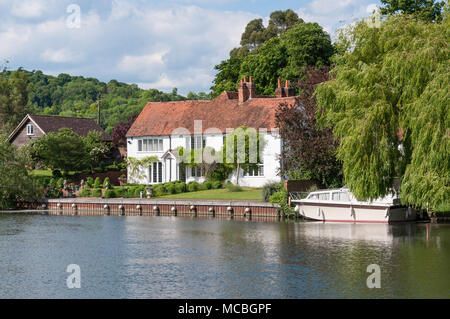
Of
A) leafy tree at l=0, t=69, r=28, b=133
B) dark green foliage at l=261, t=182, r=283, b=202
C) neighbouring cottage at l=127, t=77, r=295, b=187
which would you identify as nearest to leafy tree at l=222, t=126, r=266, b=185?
neighbouring cottage at l=127, t=77, r=295, b=187

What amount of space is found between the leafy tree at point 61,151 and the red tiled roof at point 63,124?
8254 mm

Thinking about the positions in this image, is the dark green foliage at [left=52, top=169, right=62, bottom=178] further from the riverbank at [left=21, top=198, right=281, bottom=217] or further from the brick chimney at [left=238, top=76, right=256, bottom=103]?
the brick chimney at [left=238, top=76, right=256, bottom=103]

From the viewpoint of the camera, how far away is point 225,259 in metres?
35.7

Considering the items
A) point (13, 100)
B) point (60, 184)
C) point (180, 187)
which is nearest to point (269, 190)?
point (180, 187)

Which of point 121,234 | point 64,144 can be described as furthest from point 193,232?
point 64,144

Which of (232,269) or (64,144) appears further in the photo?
(64,144)

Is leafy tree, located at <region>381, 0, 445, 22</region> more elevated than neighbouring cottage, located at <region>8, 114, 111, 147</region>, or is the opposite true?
leafy tree, located at <region>381, 0, 445, 22</region>

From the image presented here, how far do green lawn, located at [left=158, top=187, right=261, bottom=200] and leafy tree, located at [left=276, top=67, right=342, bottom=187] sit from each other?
388cm

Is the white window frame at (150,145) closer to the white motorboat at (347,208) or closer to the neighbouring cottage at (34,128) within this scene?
the neighbouring cottage at (34,128)

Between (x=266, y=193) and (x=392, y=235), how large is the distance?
15.2m

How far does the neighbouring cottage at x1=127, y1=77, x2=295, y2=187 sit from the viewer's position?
221ft

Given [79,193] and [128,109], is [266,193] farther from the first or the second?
[128,109]

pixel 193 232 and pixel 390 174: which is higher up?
pixel 390 174

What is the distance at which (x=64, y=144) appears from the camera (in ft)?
255
